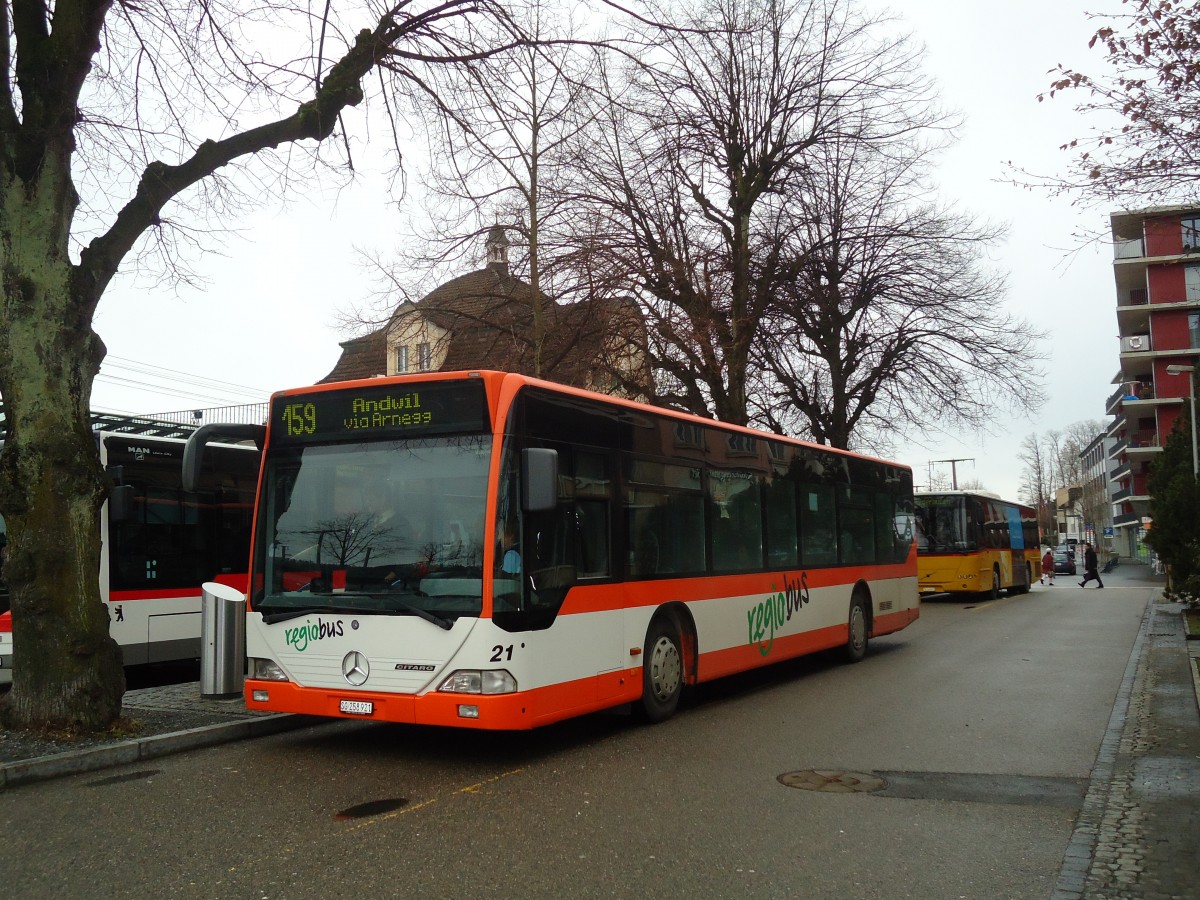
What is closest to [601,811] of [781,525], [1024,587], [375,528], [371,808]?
[371,808]

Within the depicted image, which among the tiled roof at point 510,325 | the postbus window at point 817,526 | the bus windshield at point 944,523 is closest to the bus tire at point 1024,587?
the bus windshield at point 944,523

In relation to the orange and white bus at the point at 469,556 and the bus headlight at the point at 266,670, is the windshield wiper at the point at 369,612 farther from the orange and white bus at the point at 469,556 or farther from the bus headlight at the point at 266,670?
the bus headlight at the point at 266,670

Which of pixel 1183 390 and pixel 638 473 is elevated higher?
pixel 1183 390

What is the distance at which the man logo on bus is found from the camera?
11.8 meters

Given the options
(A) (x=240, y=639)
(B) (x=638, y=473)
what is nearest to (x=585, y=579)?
(B) (x=638, y=473)

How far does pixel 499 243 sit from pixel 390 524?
43.0 feet

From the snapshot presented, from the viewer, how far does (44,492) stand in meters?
8.82

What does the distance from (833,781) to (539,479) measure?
2891 mm

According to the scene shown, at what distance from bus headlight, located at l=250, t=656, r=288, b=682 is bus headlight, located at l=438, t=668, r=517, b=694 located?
1.53m

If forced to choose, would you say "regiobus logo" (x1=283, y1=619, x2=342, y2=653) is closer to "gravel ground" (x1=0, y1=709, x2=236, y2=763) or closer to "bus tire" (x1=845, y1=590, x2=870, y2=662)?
"gravel ground" (x1=0, y1=709, x2=236, y2=763)

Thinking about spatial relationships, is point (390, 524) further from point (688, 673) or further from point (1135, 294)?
point (1135, 294)

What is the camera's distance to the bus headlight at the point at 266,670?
853 cm

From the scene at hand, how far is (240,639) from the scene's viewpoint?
36.8ft

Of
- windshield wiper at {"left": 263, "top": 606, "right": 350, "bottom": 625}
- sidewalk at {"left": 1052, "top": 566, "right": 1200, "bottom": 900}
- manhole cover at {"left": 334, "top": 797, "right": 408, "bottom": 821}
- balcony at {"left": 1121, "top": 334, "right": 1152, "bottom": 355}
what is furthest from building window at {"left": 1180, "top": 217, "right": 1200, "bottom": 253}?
balcony at {"left": 1121, "top": 334, "right": 1152, "bottom": 355}
